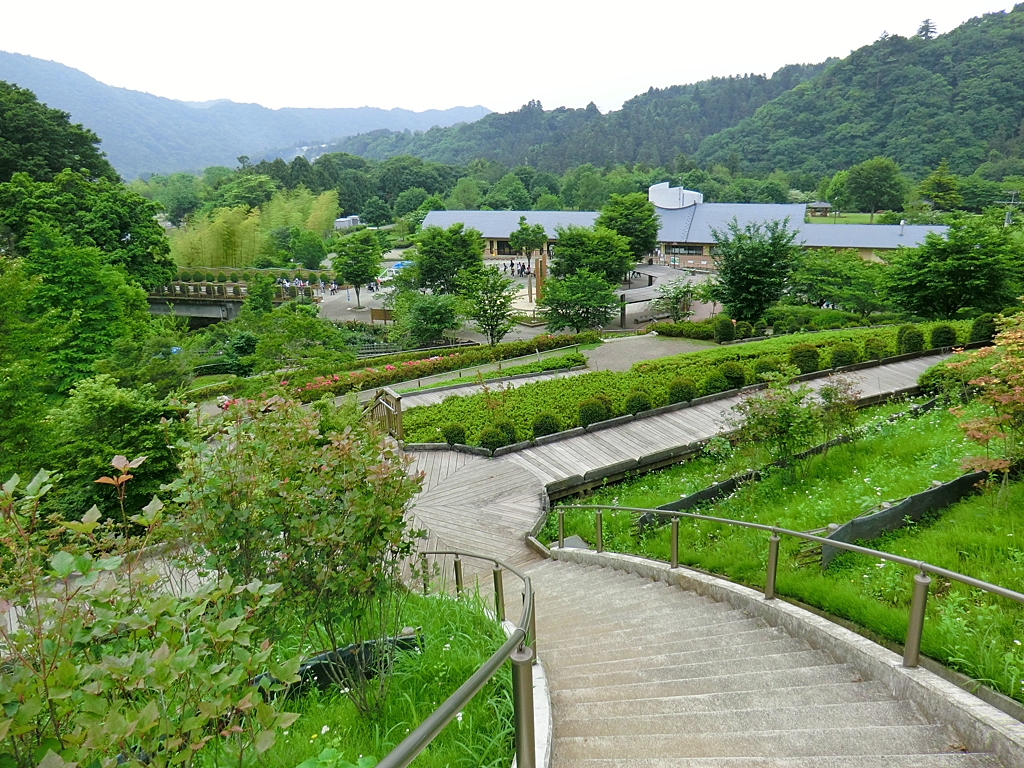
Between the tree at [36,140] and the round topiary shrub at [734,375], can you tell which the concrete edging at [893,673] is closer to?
the round topiary shrub at [734,375]

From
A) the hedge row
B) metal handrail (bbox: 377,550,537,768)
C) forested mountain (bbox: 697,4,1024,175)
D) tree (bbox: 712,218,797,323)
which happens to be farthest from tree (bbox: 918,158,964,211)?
metal handrail (bbox: 377,550,537,768)

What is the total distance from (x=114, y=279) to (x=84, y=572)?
2549cm

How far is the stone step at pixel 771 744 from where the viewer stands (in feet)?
9.67

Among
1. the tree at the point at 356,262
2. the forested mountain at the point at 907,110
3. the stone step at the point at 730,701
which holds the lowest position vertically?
the stone step at the point at 730,701

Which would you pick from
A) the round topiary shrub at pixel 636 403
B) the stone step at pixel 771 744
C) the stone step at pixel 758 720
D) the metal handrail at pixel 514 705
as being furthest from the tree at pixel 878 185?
the metal handrail at pixel 514 705

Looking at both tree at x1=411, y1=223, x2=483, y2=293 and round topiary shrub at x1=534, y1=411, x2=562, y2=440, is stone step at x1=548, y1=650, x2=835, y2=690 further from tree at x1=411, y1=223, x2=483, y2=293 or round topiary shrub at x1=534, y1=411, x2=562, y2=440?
tree at x1=411, y1=223, x2=483, y2=293

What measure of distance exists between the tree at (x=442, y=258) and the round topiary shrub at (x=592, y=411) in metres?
27.1

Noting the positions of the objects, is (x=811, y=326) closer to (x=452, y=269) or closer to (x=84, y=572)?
(x=452, y=269)

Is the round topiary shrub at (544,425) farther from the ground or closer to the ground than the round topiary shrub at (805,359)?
closer to the ground

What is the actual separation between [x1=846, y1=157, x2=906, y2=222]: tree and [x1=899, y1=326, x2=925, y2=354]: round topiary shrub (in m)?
59.1

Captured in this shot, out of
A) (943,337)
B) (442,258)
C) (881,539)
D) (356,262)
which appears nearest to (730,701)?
(881,539)

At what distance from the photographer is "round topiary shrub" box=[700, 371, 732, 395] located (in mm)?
14883

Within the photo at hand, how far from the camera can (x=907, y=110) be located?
290 ft

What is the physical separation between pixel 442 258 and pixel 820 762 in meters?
38.7
